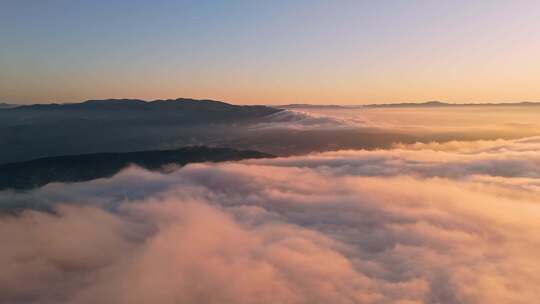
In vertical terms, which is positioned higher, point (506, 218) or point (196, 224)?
point (506, 218)

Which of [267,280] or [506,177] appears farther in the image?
[506,177]

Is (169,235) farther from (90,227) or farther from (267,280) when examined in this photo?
(267,280)

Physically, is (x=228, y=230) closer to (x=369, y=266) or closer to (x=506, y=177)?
(x=369, y=266)

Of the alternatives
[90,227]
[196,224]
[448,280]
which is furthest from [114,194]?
[448,280]

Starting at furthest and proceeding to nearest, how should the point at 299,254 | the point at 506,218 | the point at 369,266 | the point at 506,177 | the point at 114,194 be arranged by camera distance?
the point at 114,194 → the point at 506,177 → the point at 506,218 → the point at 299,254 → the point at 369,266

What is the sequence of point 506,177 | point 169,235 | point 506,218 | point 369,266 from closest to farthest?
point 369,266 → point 506,218 → point 169,235 → point 506,177

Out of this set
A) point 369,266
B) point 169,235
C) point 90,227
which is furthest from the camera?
point 90,227

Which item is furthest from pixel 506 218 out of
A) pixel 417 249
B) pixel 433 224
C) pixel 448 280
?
pixel 448 280

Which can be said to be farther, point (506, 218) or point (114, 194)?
point (114, 194)

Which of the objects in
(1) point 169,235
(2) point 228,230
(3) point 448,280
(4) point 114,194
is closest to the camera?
(3) point 448,280
